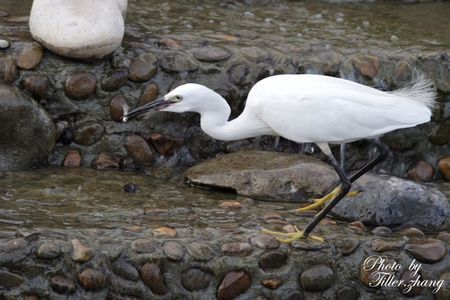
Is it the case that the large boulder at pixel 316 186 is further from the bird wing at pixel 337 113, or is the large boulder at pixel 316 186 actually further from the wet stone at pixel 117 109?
the wet stone at pixel 117 109

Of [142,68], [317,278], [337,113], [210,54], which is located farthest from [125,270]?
[210,54]

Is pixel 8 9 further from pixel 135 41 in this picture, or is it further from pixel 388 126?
pixel 388 126

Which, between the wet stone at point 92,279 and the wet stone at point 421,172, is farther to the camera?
the wet stone at point 421,172

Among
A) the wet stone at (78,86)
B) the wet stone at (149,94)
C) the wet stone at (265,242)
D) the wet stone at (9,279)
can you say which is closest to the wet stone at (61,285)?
the wet stone at (9,279)

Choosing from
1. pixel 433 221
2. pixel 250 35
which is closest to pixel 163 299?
pixel 433 221

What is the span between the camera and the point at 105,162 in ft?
28.4

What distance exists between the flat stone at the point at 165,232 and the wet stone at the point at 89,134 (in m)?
1.86

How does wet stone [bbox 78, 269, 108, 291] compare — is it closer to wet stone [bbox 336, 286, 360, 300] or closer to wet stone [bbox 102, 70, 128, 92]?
wet stone [bbox 336, 286, 360, 300]

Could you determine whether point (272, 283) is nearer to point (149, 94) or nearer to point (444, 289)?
point (444, 289)

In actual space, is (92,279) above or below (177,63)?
below

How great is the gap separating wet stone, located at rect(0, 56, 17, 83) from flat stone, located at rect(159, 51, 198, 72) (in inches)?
47.2

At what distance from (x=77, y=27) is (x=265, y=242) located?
8.65ft

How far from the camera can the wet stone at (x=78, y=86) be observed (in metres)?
8.73

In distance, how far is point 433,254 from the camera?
7.21m
